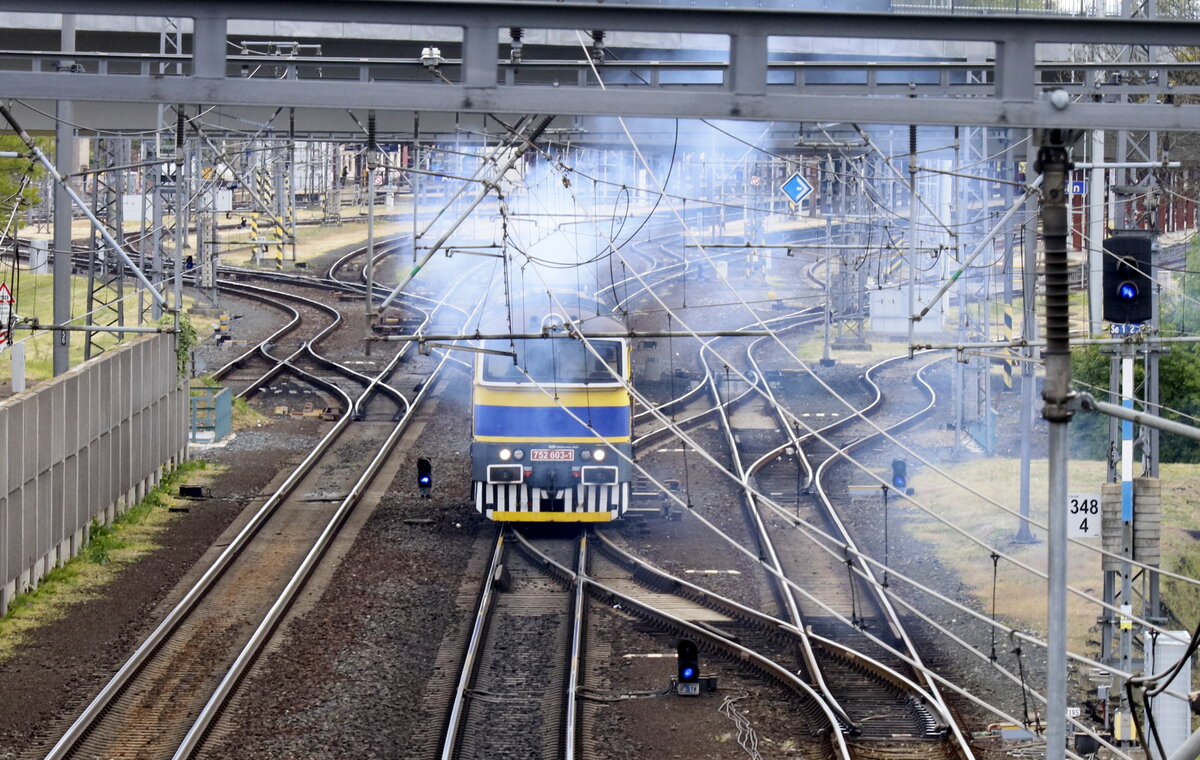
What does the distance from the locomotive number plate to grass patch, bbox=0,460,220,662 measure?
14.4 feet

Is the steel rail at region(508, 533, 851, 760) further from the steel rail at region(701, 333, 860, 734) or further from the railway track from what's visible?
the railway track

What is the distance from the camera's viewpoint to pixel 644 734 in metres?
11.4

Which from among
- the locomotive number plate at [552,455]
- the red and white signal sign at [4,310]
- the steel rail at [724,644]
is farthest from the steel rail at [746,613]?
the red and white signal sign at [4,310]

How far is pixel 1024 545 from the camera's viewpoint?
56.3 ft

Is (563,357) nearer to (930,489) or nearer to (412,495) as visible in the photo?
(412,495)

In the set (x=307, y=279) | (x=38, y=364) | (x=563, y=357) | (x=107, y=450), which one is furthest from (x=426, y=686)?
(x=307, y=279)

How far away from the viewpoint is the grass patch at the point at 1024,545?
14930mm

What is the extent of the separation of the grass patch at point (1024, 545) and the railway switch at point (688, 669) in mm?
3660

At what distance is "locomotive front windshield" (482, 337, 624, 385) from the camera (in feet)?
55.5

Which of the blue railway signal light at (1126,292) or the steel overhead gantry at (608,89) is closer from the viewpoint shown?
the steel overhead gantry at (608,89)

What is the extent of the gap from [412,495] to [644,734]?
875 centimetres

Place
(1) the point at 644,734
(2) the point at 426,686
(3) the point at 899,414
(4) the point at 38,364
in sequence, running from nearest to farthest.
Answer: (1) the point at 644,734, (2) the point at 426,686, (3) the point at 899,414, (4) the point at 38,364

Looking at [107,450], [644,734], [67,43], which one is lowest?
[644,734]

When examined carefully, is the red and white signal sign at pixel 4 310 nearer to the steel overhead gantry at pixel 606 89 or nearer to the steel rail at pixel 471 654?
the steel rail at pixel 471 654
